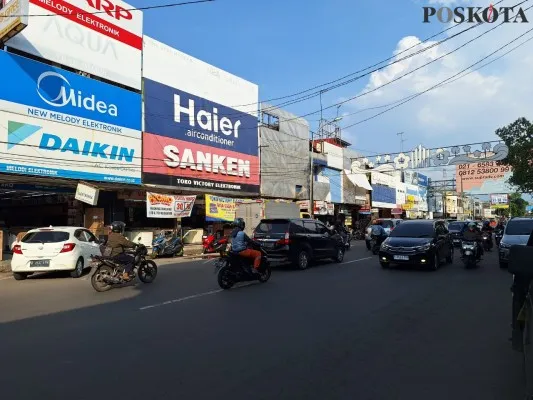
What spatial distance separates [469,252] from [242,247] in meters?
7.85

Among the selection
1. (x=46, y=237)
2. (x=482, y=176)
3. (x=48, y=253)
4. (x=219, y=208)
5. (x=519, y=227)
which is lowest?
(x=48, y=253)

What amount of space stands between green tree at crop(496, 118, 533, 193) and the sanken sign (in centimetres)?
2303

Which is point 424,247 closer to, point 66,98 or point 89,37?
point 66,98

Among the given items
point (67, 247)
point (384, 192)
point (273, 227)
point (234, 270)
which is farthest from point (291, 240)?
point (384, 192)

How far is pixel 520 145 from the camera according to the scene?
88.0 ft

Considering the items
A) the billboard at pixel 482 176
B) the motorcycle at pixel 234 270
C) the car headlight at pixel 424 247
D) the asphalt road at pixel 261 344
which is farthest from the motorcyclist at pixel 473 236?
the billboard at pixel 482 176

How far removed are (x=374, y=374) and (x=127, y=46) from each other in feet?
73.9

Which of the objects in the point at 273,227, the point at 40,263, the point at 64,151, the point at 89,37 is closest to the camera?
the point at 40,263

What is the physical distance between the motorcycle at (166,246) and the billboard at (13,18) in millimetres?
10017

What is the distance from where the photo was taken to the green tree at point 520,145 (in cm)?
2664

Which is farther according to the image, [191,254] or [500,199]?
[500,199]

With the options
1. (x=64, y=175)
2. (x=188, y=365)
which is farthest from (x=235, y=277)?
(x=64, y=175)

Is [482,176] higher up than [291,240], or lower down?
higher up

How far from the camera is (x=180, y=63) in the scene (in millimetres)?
27031
